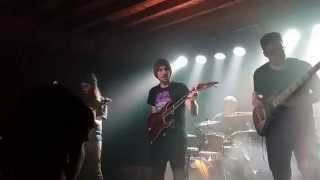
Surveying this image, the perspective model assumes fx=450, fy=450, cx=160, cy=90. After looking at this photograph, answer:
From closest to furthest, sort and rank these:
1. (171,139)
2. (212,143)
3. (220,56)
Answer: (171,139), (212,143), (220,56)

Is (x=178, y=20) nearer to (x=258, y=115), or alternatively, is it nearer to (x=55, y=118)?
(x=258, y=115)

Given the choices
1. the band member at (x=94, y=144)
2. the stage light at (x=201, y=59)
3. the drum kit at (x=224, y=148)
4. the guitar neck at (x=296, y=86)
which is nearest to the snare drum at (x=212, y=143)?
the drum kit at (x=224, y=148)

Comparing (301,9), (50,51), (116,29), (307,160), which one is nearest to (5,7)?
(50,51)

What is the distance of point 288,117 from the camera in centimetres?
378

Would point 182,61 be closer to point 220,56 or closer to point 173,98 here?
point 220,56

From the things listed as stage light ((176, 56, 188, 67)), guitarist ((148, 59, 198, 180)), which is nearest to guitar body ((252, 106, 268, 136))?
guitarist ((148, 59, 198, 180))

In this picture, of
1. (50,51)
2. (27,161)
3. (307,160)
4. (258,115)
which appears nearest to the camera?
(27,161)

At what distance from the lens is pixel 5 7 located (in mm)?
7129

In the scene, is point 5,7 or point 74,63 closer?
point 5,7

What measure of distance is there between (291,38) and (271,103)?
4.66 metres

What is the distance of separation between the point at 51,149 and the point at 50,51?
22.1 ft

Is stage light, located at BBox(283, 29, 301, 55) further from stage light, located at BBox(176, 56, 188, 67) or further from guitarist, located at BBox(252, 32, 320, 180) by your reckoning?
guitarist, located at BBox(252, 32, 320, 180)

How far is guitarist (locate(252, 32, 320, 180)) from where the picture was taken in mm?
3661

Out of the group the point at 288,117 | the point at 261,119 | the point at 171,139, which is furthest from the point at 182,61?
the point at 288,117
